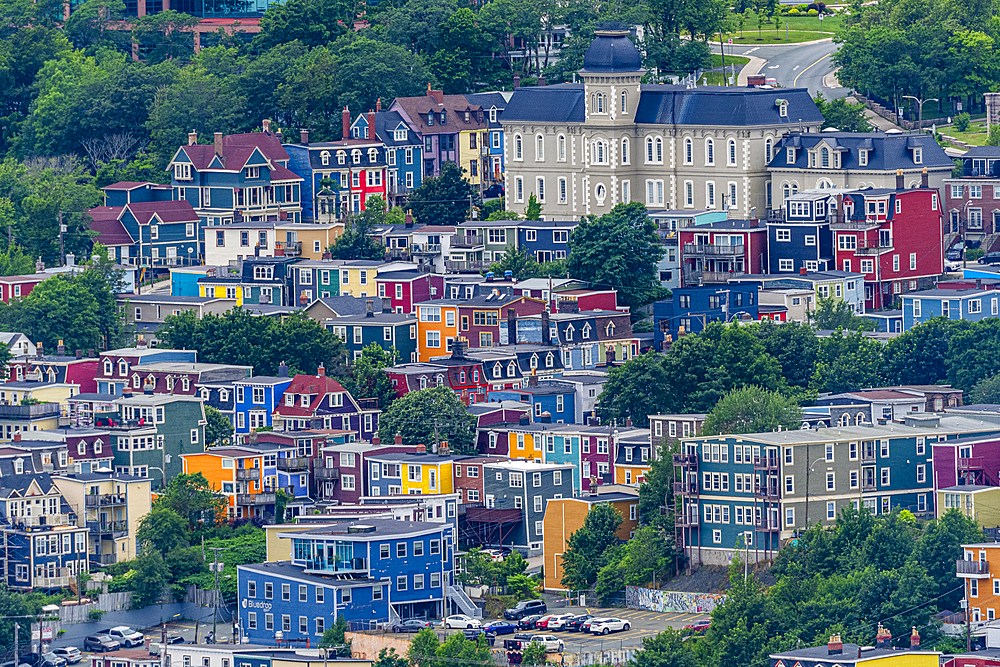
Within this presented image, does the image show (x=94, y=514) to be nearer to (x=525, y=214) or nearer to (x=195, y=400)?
(x=195, y=400)

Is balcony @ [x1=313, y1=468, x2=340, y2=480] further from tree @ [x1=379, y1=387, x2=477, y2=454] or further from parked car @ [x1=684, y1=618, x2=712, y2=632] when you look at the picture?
parked car @ [x1=684, y1=618, x2=712, y2=632]

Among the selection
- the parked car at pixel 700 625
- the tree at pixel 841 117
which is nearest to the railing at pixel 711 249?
the tree at pixel 841 117

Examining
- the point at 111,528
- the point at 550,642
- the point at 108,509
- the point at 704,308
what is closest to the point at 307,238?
the point at 704,308

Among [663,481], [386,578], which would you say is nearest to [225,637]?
[386,578]

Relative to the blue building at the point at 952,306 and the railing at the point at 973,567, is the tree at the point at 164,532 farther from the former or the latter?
the blue building at the point at 952,306

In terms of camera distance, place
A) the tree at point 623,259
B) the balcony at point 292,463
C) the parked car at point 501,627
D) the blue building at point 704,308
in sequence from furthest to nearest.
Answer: the tree at point 623,259, the blue building at point 704,308, the balcony at point 292,463, the parked car at point 501,627

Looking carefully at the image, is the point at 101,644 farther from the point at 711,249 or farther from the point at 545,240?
the point at 545,240
